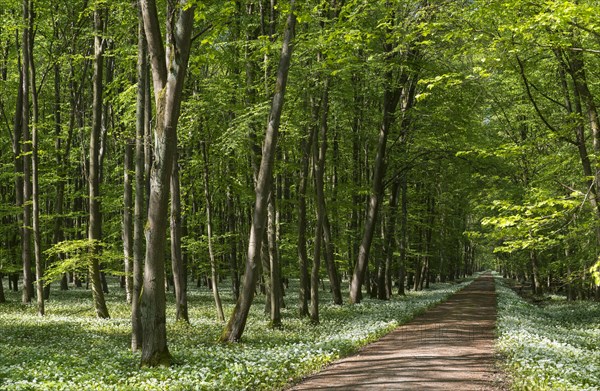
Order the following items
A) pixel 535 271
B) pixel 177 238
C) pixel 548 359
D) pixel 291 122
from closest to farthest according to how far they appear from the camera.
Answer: pixel 548 359, pixel 177 238, pixel 291 122, pixel 535 271

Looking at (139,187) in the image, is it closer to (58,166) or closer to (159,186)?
(159,186)

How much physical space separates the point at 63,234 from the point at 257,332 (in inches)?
1012

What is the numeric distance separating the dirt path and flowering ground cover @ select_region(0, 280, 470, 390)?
644mm

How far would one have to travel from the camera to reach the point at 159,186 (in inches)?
401

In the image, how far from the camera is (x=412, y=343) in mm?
14594

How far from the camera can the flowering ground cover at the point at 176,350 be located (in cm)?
896

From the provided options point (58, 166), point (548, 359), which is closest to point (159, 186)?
point (548, 359)

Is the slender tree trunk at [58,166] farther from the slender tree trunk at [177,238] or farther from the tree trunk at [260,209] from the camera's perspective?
the tree trunk at [260,209]

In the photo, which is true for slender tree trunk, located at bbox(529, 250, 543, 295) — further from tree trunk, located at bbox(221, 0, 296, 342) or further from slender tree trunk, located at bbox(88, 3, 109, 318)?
slender tree trunk, located at bbox(88, 3, 109, 318)

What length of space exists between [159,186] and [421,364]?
280 inches

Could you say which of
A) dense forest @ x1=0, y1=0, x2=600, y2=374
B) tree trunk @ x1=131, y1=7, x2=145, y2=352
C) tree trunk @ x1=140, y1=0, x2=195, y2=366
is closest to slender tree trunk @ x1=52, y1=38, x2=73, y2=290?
dense forest @ x1=0, y1=0, x2=600, y2=374

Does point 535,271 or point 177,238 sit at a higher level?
point 177,238

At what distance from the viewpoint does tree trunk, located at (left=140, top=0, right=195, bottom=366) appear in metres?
10.2

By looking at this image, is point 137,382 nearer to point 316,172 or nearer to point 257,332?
point 257,332
